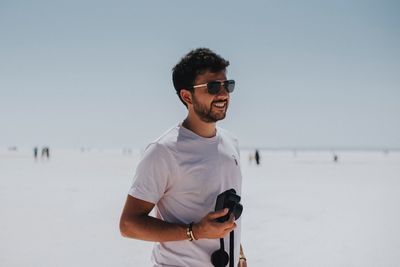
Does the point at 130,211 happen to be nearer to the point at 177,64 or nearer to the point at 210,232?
the point at 210,232

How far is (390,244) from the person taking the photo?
734cm

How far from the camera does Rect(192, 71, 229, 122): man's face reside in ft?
6.90

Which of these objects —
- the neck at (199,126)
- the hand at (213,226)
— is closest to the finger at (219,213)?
the hand at (213,226)

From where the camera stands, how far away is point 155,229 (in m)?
1.88

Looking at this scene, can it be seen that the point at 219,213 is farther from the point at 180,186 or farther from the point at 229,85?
the point at 229,85

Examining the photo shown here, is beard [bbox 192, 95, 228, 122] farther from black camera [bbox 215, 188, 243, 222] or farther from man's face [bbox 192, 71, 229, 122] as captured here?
black camera [bbox 215, 188, 243, 222]

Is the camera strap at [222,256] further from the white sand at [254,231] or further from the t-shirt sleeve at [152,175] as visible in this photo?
the white sand at [254,231]

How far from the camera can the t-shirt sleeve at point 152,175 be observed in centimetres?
192

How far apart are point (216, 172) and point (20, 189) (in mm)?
14578

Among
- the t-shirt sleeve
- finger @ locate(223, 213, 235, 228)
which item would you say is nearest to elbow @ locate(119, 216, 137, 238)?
the t-shirt sleeve

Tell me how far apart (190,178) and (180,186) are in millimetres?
64

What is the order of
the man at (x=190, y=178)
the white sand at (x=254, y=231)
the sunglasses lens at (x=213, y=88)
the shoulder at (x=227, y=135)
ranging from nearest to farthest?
the man at (x=190, y=178), the sunglasses lens at (x=213, y=88), the shoulder at (x=227, y=135), the white sand at (x=254, y=231)

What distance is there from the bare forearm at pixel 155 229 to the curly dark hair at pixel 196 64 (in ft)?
2.44

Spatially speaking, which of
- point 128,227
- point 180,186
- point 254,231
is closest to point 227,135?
point 180,186
